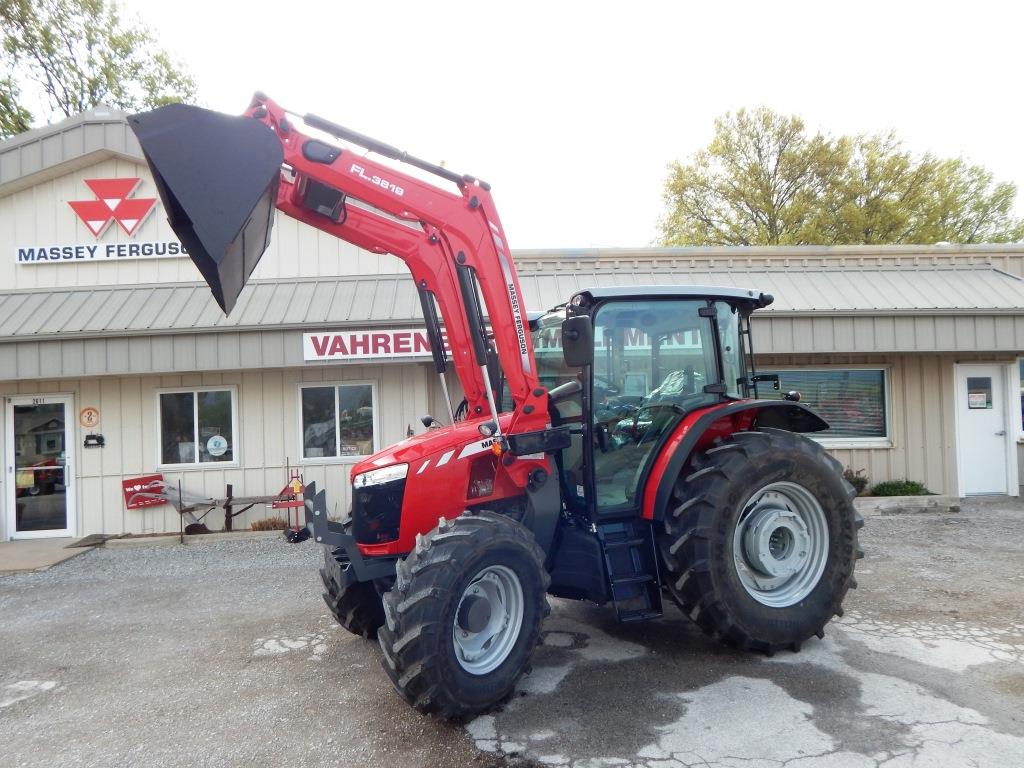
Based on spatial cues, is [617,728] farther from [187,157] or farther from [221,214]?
[187,157]

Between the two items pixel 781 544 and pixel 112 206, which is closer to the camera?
pixel 781 544

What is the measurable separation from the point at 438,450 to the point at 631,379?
1391 mm

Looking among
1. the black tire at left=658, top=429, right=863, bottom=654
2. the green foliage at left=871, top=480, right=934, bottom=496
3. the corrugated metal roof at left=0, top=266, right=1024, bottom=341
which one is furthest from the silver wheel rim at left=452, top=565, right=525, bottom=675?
the green foliage at left=871, top=480, right=934, bottom=496

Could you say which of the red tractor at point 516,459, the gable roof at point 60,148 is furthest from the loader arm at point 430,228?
the gable roof at point 60,148

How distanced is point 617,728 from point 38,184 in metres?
11.6

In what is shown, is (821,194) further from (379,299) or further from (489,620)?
(489,620)

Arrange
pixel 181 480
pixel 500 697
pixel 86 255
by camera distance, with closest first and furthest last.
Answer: pixel 500 697, pixel 181 480, pixel 86 255

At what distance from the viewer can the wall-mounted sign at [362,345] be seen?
9.02 metres

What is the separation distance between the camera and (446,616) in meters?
3.34

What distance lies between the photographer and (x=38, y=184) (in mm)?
10555

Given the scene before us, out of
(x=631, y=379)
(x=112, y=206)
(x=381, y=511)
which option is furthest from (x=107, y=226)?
(x=631, y=379)

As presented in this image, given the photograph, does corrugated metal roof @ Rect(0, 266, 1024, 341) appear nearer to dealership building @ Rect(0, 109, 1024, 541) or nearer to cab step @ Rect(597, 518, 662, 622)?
dealership building @ Rect(0, 109, 1024, 541)

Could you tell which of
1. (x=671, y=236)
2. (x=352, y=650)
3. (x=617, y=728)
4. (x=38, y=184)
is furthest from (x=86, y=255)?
(x=671, y=236)

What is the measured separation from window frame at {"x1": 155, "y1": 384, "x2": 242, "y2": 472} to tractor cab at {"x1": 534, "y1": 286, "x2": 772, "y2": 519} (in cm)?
657
